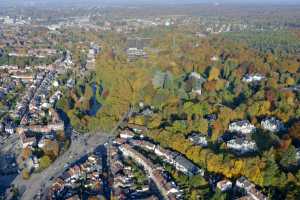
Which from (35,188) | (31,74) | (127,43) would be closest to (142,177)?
(35,188)

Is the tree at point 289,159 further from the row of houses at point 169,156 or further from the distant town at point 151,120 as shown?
the row of houses at point 169,156

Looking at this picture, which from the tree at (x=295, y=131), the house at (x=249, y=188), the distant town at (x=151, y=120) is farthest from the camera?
the tree at (x=295, y=131)

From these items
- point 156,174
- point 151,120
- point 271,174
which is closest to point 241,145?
point 271,174

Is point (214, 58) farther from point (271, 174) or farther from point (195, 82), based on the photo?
point (271, 174)

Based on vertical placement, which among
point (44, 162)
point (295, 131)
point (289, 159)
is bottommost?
point (44, 162)

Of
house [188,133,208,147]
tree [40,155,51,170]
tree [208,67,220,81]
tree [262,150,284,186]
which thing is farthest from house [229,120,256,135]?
tree [40,155,51,170]

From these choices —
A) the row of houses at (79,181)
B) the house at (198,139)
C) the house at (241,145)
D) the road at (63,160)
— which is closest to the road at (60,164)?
the road at (63,160)
